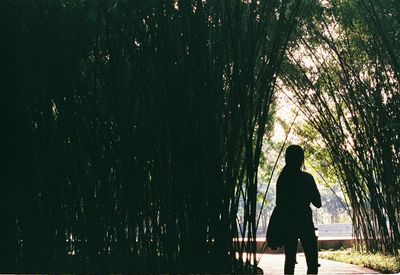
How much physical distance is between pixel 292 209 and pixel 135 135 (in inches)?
37.9

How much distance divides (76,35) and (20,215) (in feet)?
3.37

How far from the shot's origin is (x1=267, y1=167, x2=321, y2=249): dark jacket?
10.1 feet

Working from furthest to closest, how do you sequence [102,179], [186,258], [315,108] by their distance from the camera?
[315,108], [102,179], [186,258]

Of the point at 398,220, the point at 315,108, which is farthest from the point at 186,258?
the point at 315,108

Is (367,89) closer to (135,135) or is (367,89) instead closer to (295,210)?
(295,210)

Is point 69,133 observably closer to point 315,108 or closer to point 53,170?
point 53,170

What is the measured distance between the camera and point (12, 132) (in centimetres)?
305

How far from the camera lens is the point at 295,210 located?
308cm

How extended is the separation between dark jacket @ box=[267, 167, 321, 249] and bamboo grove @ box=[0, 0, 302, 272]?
31cm

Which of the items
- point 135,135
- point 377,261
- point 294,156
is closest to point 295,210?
point 294,156

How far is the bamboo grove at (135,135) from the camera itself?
259 cm

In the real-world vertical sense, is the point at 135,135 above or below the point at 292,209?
above

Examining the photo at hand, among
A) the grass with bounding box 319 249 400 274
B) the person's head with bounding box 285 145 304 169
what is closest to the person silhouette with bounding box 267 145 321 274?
the person's head with bounding box 285 145 304 169

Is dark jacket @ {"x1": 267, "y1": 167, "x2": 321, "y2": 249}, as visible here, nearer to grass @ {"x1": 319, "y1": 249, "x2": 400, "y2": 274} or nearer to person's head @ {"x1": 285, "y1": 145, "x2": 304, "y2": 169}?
person's head @ {"x1": 285, "y1": 145, "x2": 304, "y2": 169}
